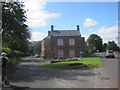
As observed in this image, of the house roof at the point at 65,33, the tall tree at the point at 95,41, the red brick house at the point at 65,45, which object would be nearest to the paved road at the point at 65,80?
the red brick house at the point at 65,45

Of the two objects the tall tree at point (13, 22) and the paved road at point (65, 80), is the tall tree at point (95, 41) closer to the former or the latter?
the tall tree at point (13, 22)

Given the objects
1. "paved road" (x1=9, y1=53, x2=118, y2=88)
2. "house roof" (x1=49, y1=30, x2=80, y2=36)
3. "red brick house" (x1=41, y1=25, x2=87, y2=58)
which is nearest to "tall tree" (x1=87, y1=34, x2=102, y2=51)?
"house roof" (x1=49, y1=30, x2=80, y2=36)

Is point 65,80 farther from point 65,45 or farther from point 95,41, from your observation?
point 95,41

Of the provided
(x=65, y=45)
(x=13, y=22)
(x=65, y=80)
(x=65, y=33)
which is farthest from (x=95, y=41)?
(x=65, y=80)

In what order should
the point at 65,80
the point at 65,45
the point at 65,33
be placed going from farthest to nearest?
the point at 65,33, the point at 65,45, the point at 65,80

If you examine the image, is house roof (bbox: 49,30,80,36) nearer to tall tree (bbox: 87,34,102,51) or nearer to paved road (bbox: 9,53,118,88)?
paved road (bbox: 9,53,118,88)

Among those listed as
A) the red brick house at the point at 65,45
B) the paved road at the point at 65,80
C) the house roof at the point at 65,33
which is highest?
the house roof at the point at 65,33

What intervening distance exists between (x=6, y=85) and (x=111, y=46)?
4390 inches

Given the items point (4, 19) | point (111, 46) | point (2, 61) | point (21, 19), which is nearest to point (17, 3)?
point (21, 19)

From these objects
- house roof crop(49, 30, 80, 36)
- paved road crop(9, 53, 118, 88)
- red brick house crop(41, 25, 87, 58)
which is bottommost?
paved road crop(9, 53, 118, 88)

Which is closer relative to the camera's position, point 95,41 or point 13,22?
point 13,22

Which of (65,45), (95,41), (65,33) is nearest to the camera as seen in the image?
(65,45)

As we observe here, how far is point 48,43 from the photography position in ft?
186

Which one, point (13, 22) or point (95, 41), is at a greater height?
point (95, 41)
